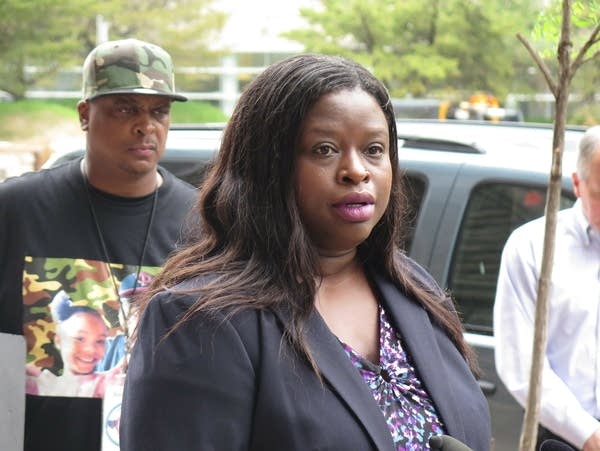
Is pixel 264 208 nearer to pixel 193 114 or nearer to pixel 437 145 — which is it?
pixel 437 145

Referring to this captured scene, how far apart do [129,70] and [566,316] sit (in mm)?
1606

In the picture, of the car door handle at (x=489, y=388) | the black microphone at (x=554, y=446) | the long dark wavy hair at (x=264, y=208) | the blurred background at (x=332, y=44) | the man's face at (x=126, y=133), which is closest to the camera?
the long dark wavy hair at (x=264, y=208)

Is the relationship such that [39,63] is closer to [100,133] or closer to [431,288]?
[100,133]

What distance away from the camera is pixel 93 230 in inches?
134

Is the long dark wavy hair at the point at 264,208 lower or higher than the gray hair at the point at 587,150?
higher

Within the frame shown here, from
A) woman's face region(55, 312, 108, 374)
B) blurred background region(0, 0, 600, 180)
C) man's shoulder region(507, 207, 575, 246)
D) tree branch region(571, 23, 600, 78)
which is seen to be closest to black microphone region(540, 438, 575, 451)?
man's shoulder region(507, 207, 575, 246)

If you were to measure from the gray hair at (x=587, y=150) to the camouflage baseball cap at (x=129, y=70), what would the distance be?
1.33 m

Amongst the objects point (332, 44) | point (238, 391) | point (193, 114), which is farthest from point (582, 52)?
point (193, 114)

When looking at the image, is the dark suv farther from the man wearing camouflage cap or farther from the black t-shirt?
the black t-shirt

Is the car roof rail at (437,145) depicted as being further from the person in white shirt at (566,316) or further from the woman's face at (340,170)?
the woman's face at (340,170)

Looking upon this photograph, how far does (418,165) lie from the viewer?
4957 mm

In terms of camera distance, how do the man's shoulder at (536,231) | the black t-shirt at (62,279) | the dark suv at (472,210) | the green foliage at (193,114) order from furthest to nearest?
the green foliage at (193,114), the dark suv at (472,210), the man's shoulder at (536,231), the black t-shirt at (62,279)

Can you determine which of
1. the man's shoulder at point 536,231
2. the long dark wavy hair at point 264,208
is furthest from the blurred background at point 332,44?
the long dark wavy hair at point 264,208

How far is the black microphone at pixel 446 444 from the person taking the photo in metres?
1.91
